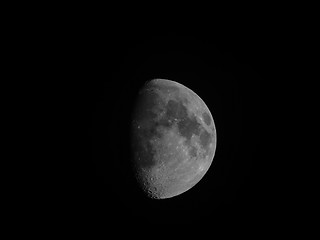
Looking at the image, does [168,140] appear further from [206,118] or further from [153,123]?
[206,118]

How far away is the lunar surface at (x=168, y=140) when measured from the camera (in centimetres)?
407

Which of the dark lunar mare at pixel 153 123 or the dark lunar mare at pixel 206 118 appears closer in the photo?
the dark lunar mare at pixel 153 123

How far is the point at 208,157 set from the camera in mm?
4637

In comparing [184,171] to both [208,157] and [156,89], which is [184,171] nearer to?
[208,157]

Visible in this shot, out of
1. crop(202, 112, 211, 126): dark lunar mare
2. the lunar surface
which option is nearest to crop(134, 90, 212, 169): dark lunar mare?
the lunar surface

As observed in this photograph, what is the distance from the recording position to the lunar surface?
4.07 m

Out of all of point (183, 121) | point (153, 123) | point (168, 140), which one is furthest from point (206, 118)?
point (153, 123)

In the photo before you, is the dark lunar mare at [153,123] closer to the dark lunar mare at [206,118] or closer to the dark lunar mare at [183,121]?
the dark lunar mare at [183,121]

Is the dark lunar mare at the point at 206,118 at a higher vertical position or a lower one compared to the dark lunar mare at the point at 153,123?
higher

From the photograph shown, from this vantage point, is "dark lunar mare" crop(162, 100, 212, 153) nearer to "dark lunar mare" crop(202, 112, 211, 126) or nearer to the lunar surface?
the lunar surface

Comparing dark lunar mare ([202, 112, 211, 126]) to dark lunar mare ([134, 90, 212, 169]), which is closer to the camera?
dark lunar mare ([134, 90, 212, 169])

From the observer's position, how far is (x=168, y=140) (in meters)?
4.05

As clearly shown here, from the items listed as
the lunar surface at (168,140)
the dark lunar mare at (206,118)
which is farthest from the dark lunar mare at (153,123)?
the dark lunar mare at (206,118)

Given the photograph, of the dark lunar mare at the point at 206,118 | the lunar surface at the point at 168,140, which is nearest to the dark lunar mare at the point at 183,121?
the lunar surface at the point at 168,140
